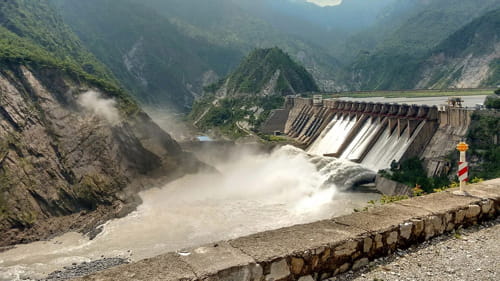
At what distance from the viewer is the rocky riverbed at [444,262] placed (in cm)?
820

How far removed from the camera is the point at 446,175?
42.0m

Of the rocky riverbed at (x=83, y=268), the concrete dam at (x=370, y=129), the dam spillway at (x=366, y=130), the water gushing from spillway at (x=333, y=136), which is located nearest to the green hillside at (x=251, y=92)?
the dam spillway at (x=366, y=130)

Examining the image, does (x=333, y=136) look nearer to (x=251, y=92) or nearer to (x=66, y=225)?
(x=66, y=225)

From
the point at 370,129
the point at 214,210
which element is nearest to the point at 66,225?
the point at 214,210

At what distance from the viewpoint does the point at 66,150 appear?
51.6 meters

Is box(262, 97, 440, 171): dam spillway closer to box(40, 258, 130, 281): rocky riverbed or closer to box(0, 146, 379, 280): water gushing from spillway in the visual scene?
box(0, 146, 379, 280): water gushing from spillway

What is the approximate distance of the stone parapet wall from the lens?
24.7ft

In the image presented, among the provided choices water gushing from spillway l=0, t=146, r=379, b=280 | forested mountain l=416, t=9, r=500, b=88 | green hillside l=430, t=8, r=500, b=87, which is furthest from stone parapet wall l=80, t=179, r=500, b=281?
green hillside l=430, t=8, r=500, b=87

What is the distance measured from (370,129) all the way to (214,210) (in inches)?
1049

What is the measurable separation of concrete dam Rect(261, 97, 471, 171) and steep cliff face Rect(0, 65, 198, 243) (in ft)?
73.3

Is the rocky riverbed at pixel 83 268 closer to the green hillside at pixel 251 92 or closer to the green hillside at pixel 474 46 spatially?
the green hillside at pixel 251 92

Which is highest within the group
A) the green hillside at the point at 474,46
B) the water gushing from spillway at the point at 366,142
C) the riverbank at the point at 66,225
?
the green hillside at the point at 474,46

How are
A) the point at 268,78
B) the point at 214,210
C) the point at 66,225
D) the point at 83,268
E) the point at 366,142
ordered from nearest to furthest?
1. the point at 83,268
2. the point at 66,225
3. the point at 214,210
4. the point at 366,142
5. the point at 268,78

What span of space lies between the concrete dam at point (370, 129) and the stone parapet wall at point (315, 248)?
39281 mm
